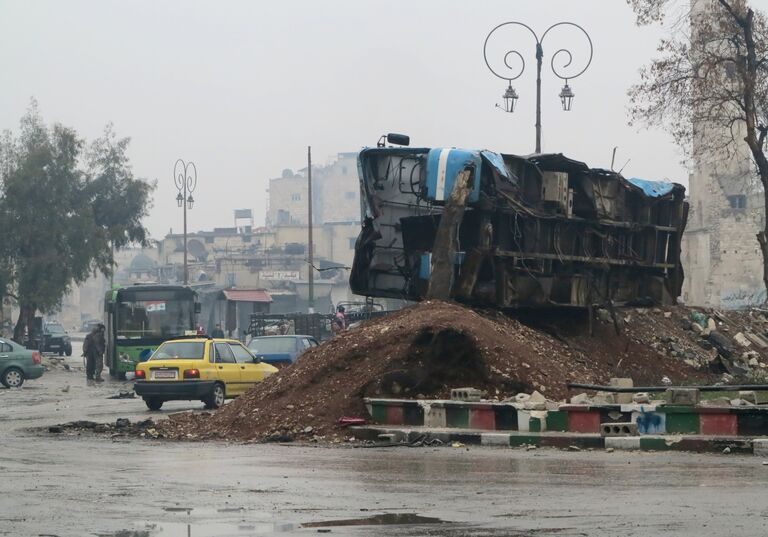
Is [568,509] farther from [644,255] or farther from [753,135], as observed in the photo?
[753,135]

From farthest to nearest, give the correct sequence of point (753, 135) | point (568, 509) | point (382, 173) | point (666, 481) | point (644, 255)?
1. point (753, 135)
2. point (644, 255)
3. point (382, 173)
4. point (666, 481)
5. point (568, 509)

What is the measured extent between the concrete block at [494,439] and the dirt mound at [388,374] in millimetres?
1883

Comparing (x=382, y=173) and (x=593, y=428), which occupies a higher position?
(x=382, y=173)

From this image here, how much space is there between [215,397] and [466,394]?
881 cm

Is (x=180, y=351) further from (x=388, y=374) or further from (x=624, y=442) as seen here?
(x=624, y=442)

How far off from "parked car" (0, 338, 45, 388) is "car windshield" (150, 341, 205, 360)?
49.2 feet

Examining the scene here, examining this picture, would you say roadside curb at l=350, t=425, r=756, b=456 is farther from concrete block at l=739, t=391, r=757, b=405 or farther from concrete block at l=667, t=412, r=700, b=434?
concrete block at l=739, t=391, r=757, b=405

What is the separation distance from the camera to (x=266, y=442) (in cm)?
1720

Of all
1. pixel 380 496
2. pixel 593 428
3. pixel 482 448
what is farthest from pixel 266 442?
pixel 380 496

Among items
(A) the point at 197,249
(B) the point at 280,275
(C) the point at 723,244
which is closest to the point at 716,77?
(C) the point at 723,244

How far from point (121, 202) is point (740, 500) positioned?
57.8 meters

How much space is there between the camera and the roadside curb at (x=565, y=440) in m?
13.9

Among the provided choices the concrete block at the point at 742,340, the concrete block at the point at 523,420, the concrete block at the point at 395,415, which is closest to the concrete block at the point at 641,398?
the concrete block at the point at 523,420

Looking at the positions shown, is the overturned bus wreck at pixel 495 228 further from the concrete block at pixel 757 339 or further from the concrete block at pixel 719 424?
the concrete block at pixel 719 424
